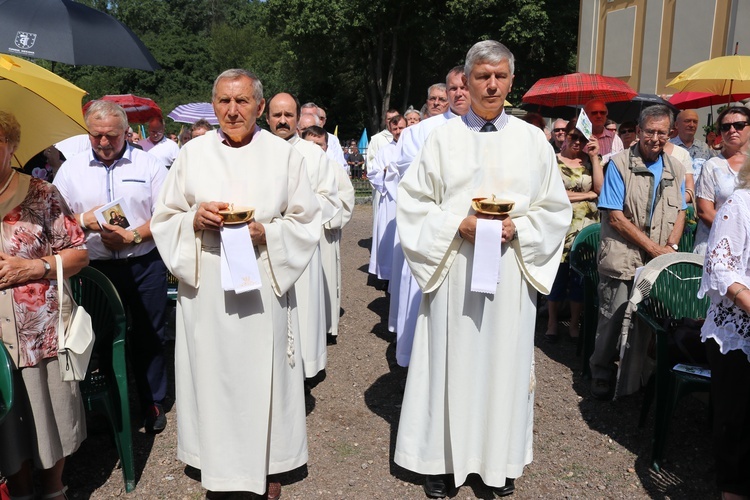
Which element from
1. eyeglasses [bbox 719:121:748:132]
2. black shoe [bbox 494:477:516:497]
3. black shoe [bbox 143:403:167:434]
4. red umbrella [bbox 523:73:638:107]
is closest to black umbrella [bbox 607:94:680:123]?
A: red umbrella [bbox 523:73:638:107]

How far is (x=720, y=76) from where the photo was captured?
700 centimetres

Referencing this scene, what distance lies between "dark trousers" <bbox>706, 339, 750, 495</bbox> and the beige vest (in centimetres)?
158

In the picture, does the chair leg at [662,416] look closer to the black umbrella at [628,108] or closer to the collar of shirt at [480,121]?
the collar of shirt at [480,121]

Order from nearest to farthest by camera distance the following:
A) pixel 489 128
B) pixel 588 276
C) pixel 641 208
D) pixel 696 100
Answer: pixel 489 128 → pixel 641 208 → pixel 588 276 → pixel 696 100

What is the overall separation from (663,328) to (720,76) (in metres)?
4.12

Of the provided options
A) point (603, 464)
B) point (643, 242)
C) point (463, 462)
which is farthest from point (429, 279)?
point (643, 242)

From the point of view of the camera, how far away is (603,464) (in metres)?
4.16

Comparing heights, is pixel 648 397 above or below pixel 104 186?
below

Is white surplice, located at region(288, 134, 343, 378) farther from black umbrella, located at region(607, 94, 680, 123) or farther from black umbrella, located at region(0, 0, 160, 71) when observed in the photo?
black umbrella, located at region(607, 94, 680, 123)

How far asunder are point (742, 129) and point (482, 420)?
3.26 metres

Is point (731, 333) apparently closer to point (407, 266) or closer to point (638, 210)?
point (638, 210)

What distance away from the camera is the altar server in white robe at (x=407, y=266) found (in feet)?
16.9

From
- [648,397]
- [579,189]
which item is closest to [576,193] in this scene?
[579,189]

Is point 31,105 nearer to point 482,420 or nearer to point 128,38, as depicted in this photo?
point 128,38
